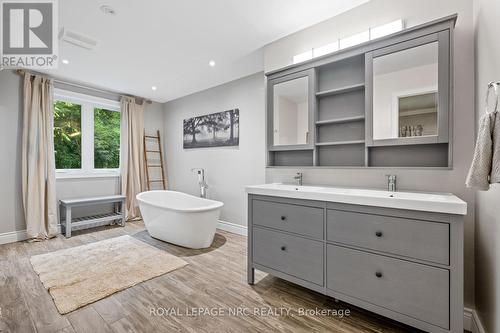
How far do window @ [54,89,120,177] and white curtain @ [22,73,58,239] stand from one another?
0.31m

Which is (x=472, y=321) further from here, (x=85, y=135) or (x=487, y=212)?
(x=85, y=135)

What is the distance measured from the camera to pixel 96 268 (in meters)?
2.42

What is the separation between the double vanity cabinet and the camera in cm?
125

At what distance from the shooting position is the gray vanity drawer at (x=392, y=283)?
1.27 m

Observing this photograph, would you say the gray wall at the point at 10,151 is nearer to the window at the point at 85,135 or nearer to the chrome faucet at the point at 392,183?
the window at the point at 85,135

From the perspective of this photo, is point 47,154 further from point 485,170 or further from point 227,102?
point 485,170

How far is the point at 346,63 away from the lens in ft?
6.87

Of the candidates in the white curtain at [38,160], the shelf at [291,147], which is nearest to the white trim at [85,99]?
the white curtain at [38,160]

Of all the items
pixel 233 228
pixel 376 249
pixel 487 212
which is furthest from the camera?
pixel 233 228

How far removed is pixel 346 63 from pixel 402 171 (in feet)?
3.52

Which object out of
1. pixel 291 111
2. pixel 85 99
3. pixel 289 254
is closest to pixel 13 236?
pixel 85 99

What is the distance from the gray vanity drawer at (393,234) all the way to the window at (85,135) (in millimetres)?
4292

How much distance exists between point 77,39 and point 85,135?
209 cm

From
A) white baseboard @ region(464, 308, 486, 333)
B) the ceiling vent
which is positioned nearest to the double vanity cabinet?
white baseboard @ region(464, 308, 486, 333)
